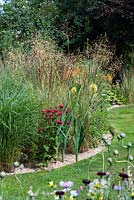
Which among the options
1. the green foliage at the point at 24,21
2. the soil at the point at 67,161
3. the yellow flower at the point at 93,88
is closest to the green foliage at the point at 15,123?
the soil at the point at 67,161

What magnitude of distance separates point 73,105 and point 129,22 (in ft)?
30.7

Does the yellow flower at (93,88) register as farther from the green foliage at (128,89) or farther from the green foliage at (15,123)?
the green foliage at (128,89)

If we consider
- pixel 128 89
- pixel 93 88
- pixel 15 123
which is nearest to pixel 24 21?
pixel 128 89

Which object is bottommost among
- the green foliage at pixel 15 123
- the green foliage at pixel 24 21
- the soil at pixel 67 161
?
the soil at pixel 67 161

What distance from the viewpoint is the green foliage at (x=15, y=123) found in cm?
567

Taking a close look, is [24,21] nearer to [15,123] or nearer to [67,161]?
[67,161]

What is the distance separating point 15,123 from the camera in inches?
224

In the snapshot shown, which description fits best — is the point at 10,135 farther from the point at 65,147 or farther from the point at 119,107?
the point at 119,107

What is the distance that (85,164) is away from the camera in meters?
6.02

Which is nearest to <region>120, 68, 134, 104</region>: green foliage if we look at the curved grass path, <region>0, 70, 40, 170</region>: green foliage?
the curved grass path

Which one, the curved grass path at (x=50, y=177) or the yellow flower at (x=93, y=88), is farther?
the yellow flower at (x=93, y=88)

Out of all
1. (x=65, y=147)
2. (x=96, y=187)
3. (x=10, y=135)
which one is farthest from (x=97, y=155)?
(x=96, y=187)

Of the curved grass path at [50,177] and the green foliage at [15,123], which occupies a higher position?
the green foliage at [15,123]

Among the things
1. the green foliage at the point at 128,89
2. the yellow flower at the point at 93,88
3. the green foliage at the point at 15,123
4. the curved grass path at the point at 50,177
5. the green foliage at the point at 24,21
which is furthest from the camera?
the green foliage at the point at 24,21
